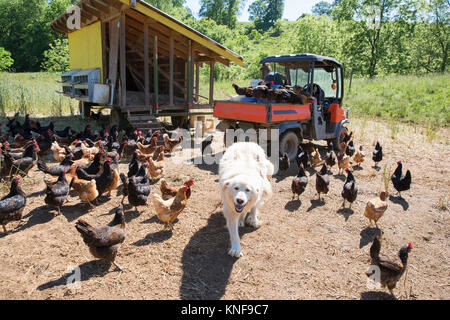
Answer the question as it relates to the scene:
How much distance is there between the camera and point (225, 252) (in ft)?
12.6

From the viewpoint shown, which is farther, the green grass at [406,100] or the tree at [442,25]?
the tree at [442,25]

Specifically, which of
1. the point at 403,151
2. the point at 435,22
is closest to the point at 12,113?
the point at 403,151

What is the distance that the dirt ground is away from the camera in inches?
124

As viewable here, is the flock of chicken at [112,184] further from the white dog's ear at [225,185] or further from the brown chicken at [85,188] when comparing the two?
the white dog's ear at [225,185]

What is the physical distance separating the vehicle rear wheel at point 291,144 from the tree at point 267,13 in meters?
76.2

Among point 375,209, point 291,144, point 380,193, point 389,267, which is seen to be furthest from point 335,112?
point 389,267

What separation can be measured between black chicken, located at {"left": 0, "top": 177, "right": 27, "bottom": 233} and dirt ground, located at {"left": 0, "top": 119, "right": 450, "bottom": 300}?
0.24 m

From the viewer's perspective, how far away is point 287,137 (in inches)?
295

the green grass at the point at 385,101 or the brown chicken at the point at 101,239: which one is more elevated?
the green grass at the point at 385,101

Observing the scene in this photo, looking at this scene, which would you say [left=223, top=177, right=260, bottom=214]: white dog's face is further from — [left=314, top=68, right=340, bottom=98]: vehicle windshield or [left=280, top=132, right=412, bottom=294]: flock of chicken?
[left=314, top=68, right=340, bottom=98]: vehicle windshield

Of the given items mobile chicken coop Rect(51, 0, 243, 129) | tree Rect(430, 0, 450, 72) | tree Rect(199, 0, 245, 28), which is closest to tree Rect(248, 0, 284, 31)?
tree Rect(199, 0, 245, 28)

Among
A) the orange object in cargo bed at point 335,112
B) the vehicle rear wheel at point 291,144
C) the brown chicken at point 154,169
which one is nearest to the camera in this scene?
the brown chicken at point 154,169

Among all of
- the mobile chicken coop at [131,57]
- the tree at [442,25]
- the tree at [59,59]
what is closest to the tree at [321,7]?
the tree at [442,25]

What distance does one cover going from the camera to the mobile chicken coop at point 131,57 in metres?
9.80
